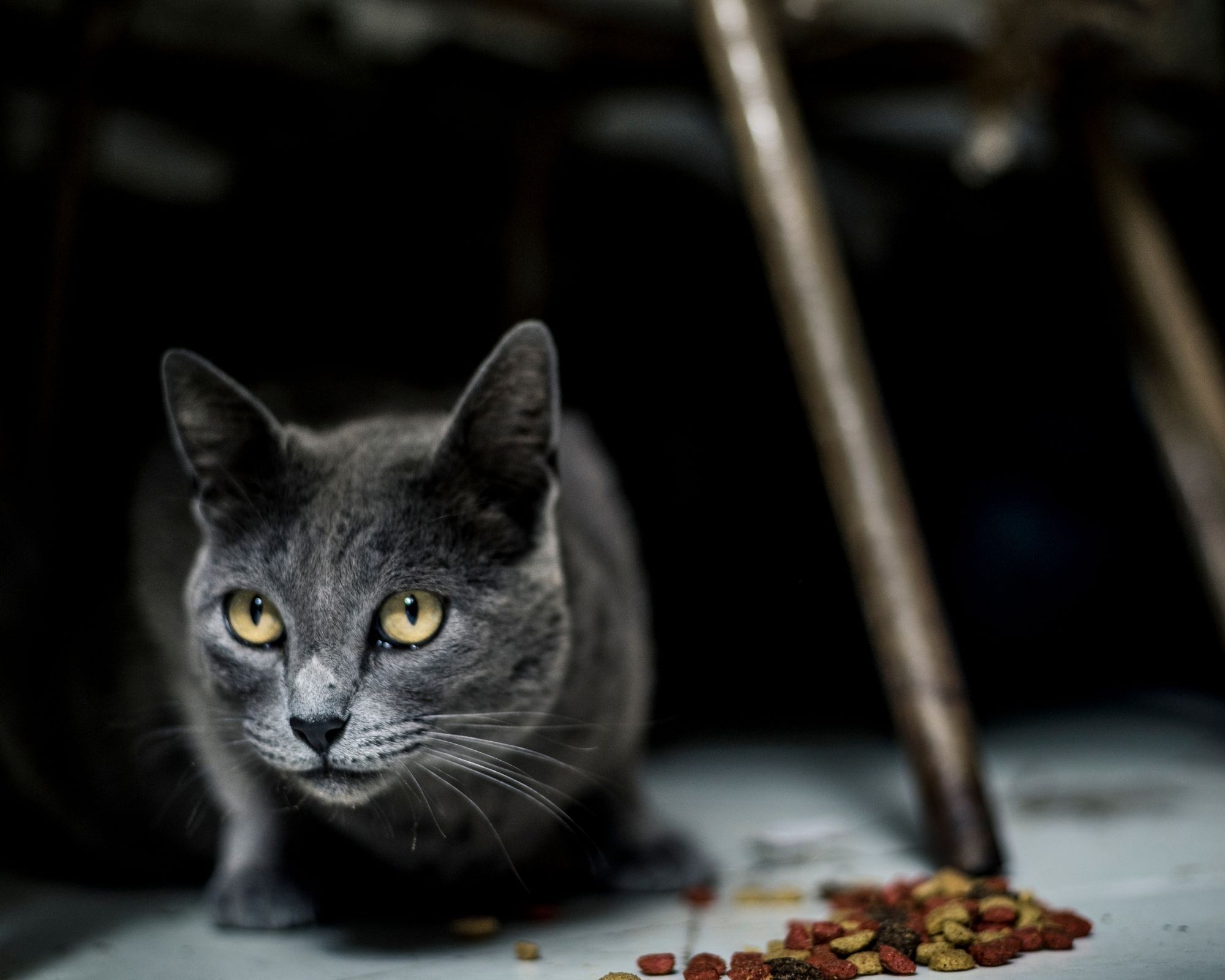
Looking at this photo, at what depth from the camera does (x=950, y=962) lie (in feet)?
2.76

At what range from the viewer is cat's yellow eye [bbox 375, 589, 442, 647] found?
2.93 feet

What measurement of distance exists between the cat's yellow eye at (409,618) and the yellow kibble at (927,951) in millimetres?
455

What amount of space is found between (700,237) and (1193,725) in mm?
1123

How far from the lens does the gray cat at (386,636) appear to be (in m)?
0.88

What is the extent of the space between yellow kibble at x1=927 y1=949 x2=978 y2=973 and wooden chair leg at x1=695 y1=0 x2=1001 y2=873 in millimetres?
292

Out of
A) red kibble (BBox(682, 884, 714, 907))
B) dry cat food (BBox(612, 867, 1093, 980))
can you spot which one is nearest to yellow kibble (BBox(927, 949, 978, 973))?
dry cat food (BBox(612, 867, 1093, 980))

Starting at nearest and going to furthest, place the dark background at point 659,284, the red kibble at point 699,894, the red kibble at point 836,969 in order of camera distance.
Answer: the red kibble at point 836,969 < the red kibble at point 699,894 < the dark background at point 659,284

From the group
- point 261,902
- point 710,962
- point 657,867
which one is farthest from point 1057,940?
point 261,902

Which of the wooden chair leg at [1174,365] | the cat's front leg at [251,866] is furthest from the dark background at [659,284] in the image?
the cat's front leg at [251,866]

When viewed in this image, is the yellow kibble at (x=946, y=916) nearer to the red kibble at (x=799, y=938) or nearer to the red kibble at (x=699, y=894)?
the red kibble at (x=799, y=938)

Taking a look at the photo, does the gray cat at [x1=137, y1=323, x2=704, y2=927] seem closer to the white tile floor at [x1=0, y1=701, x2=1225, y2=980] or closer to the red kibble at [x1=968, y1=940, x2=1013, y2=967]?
the white tile floor at [x1=0, y1=701, x2=1225, y2=980]

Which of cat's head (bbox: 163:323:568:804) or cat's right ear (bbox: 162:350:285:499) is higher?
cat's right ear (bbox: 162:350:285:499)

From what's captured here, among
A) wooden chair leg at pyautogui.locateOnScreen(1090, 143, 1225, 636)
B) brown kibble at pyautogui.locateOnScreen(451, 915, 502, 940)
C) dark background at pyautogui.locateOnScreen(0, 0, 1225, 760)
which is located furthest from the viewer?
wooden chair leg at pyautogui.locateOnScreen(1090, 143, 1225, 636)

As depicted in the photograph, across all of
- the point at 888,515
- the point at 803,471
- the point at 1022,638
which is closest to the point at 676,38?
the point at 803,471
